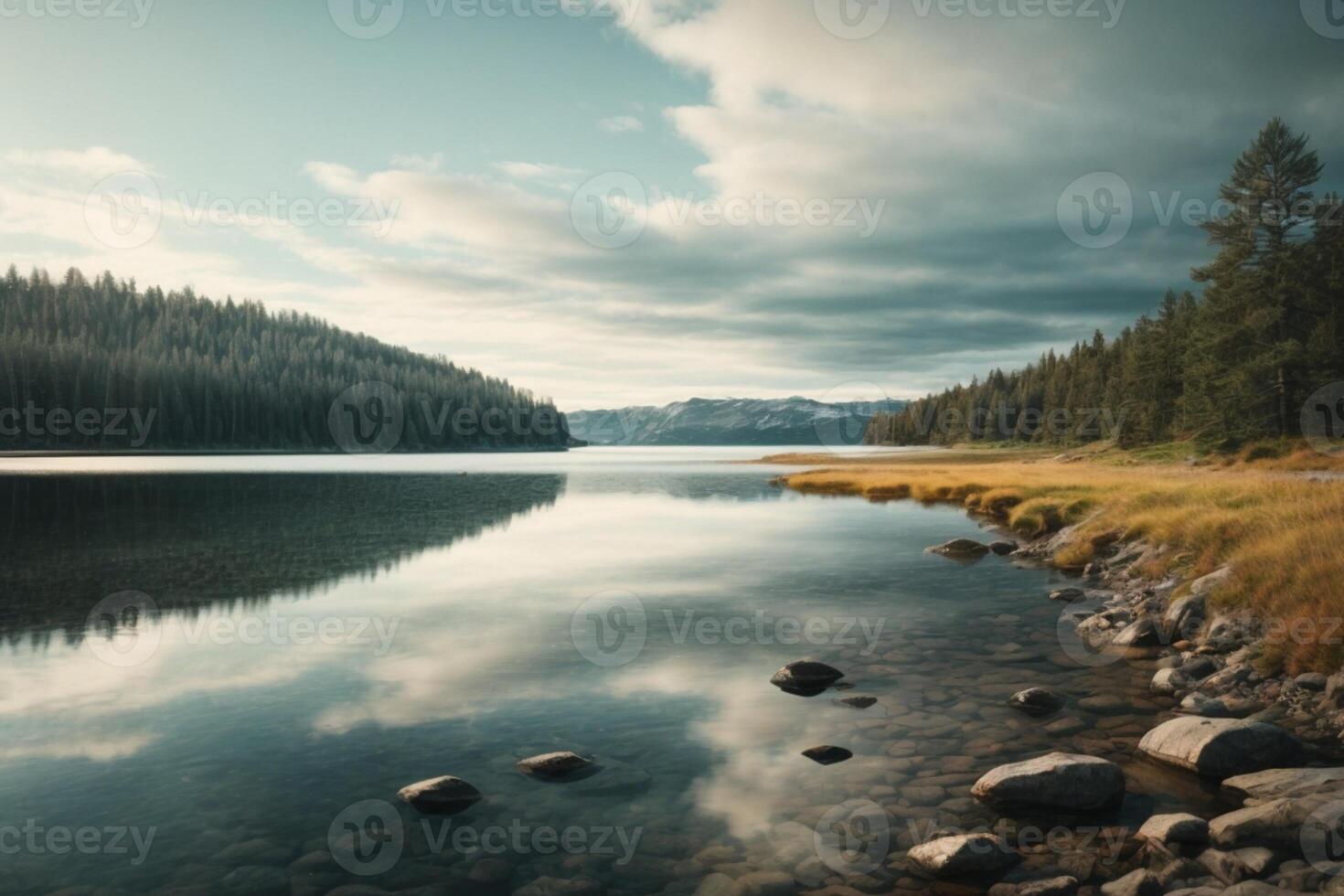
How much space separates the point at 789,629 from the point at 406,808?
12.5 metres

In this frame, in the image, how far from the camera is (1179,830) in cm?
865

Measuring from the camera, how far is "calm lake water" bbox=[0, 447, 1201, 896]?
9.10 meters

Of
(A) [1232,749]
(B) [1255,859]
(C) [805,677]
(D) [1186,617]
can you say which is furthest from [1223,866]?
(D) [1186,617]

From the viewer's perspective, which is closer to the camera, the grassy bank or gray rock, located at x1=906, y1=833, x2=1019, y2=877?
gray rock, located at x1=906, y1=833, x2=1019, y2=877

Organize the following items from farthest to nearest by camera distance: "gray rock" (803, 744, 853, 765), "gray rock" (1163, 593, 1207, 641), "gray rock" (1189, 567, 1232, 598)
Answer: "gray rock" (1189, 567, 1232, 598) → "gray rock" (1163, 593, 1207, 641) → "gray rock" (803, 744, 853, 765)

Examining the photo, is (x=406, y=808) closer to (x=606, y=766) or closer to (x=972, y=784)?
(x=606, y=766)

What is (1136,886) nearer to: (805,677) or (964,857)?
(964,857)

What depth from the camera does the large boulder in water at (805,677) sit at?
15.5m

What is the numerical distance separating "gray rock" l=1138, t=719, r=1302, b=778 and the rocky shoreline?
14mm

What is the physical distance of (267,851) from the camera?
30.0 feet

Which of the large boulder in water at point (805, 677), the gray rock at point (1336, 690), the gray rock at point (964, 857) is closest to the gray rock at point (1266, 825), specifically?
the gray rock at point (964, 857)

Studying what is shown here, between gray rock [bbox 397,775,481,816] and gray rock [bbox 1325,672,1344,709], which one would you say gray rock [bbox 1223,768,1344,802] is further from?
Answer: gray rock [bbox 397,775,481,816]

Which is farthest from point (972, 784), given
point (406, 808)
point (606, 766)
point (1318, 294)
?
point (1318, 294)

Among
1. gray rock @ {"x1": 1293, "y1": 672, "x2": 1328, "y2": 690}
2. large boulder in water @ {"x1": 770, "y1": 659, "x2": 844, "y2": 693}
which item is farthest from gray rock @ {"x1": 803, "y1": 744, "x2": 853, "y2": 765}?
gray rock @ {"x1": 1293, "y1": 672, "x2": 1328, "y2": 690}
